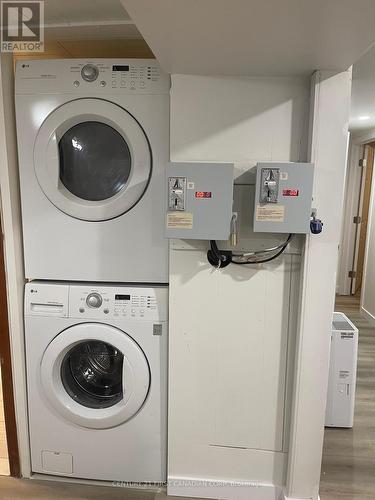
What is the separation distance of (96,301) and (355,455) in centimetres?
169

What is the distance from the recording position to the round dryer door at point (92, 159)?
1525 millimetres

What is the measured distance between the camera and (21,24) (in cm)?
161

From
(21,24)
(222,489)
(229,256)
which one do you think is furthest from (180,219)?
(222,489)

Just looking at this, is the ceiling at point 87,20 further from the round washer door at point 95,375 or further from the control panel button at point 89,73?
the round washer door at point 95,375

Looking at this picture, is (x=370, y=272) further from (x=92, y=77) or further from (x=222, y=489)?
(x=92, y=77)

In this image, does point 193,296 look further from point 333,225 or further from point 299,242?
point 333,225

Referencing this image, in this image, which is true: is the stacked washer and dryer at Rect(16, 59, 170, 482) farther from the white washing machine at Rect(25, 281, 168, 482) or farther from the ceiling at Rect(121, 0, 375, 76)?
the ceiling at Rect(121, 0, 375, 76)

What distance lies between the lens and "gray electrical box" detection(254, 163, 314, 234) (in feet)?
4.45

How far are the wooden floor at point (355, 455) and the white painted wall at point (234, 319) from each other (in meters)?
0.36

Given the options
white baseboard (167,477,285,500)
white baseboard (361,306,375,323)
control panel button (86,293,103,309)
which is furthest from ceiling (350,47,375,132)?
white baseboard (167,477,285,500)

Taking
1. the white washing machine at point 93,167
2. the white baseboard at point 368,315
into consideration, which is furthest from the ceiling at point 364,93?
the white baseboard at point 368,315

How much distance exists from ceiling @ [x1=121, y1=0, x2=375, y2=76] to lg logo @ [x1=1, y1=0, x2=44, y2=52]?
70 centimetres

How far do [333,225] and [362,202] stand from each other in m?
3.78

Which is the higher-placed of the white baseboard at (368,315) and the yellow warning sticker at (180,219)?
the yellow warning sticker at (180,219)
